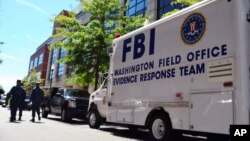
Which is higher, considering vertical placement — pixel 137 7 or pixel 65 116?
pixel 137 7

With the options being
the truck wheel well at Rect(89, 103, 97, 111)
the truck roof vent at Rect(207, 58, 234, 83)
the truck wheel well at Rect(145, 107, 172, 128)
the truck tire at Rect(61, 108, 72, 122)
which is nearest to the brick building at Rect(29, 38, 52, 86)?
the truck tire at Rect(61, 108, 72, 122)

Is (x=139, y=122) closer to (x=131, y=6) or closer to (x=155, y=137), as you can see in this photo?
(x=155, y=137)

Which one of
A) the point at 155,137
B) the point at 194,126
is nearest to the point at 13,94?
the point at 155,137

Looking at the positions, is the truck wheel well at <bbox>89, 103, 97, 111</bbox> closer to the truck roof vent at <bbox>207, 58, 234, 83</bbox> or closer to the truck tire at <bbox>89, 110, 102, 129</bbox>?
the truck tire at <bbox>89, 110, 102, 129</bbox>

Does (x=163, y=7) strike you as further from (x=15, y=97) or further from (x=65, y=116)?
(x=15, y=97)

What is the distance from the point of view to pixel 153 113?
9750mm

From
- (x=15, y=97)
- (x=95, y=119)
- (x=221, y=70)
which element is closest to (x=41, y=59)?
(x=15, y=97)

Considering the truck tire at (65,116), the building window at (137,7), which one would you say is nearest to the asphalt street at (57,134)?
the truck tire at (65,116)

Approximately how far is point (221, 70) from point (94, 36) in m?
15.1

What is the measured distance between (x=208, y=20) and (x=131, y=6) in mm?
23311

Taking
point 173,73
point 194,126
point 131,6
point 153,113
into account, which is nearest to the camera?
point 194,126

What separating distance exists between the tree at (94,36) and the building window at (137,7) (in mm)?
5742

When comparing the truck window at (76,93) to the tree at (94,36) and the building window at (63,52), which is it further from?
the building window at (63,52)

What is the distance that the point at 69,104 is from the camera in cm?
1705
